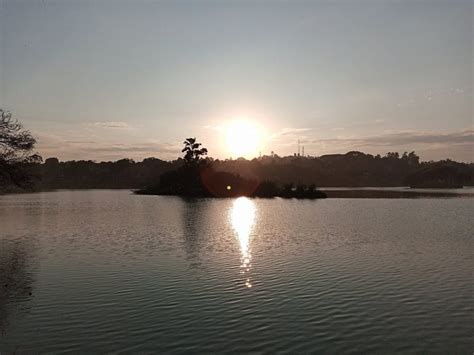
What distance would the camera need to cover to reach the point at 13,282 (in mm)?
25141

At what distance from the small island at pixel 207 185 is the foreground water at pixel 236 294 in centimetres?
10102

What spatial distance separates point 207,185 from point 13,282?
430 feet

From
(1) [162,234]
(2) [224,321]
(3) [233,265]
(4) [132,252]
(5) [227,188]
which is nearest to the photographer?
(2) [224,321]

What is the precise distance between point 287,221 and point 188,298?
137ft

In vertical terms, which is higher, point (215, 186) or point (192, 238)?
point (215, 186)

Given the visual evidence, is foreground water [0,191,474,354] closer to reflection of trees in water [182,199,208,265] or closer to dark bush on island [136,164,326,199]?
reflection of trees in water [182,199,208,265]

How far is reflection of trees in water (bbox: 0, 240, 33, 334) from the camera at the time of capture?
19.8 metres

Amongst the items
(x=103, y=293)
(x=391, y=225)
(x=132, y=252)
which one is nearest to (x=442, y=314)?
(x=103, y=293)

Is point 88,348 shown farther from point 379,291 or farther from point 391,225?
point 391,225

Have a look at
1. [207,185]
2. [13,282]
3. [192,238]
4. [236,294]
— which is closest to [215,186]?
[207,185]

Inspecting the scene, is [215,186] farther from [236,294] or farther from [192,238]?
[236,294]

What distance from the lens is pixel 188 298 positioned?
21.8 meters

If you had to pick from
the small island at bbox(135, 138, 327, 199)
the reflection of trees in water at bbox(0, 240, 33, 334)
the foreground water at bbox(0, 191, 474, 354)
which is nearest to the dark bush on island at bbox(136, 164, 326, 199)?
the small island at bbox(135, 138, 327, 199)

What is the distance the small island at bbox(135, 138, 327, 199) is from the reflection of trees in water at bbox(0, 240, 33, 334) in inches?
4329
